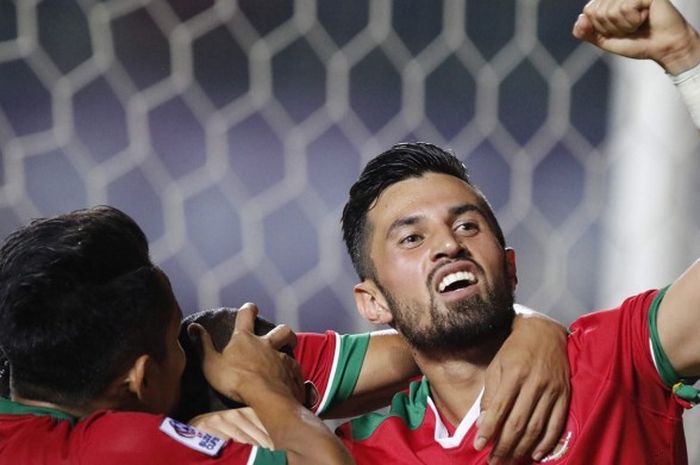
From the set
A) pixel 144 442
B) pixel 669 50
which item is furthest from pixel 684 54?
pixel 144 442

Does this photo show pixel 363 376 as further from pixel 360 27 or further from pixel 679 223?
pixel 360 27

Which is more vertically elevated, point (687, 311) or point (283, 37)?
point (283, 37)

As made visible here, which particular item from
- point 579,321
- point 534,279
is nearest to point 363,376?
point 579,321

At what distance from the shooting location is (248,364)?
3.16 feet

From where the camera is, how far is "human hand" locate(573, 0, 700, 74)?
0.86m

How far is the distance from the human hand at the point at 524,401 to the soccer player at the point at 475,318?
14 mm

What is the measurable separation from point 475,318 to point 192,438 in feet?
0.95

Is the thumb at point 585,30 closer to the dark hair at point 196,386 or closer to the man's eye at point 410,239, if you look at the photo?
the man's eye at point 410,239

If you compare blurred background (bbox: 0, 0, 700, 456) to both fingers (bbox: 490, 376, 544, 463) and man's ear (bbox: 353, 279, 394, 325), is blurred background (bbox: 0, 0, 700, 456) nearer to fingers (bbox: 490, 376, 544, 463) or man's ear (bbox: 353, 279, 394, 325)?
man's ear (bbox: 353, 279, 394, 325)

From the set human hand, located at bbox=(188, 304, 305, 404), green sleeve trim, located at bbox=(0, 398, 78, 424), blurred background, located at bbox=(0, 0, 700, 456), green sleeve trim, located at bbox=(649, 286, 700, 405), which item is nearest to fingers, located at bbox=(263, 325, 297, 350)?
human hand, located at bbox=(188, 304, 305, 404)

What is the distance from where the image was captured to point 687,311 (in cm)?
87

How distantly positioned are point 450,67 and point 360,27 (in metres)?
0.30

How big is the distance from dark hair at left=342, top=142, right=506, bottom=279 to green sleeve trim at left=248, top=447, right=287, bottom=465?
0.26 metres

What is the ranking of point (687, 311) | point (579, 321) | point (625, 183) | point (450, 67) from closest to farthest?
point (687, 311) → point (579, 321) → point (625, 183) → point (450, 67)
